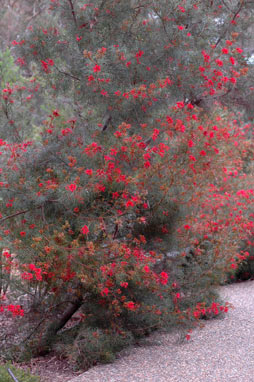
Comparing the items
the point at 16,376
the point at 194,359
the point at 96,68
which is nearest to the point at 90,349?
the point at 194,359

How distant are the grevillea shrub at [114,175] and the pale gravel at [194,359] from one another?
0.22 metres

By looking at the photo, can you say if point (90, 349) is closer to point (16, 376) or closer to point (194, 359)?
point (194, 359)

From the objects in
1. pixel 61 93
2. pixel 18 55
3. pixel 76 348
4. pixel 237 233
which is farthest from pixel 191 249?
pixel 18 55

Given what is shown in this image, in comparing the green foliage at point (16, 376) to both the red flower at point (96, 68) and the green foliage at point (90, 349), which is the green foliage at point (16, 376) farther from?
the red flower at point (96, 68)

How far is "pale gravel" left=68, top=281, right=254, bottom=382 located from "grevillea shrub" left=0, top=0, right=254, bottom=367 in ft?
0.73

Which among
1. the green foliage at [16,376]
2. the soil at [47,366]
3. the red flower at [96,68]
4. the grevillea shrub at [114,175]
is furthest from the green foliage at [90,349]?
the red flower at [96,68]

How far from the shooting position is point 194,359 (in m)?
4.03

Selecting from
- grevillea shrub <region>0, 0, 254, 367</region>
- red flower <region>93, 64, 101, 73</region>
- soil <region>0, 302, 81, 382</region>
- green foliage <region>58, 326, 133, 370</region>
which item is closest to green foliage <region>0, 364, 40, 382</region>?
soil <region>0, 302, 81, 382</region>

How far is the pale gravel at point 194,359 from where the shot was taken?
3.62 metres

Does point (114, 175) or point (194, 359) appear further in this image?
point (194, 359)

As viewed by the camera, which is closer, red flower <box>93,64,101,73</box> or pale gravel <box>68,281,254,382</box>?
pale gravel <box>68,281,254,382</box>

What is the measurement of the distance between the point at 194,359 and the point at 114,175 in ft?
5.92

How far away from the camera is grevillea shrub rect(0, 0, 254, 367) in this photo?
3842mm

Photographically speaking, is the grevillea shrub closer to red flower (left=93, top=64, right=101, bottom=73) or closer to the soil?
red flower (left=93, top=64, right=101, bottom=73)
